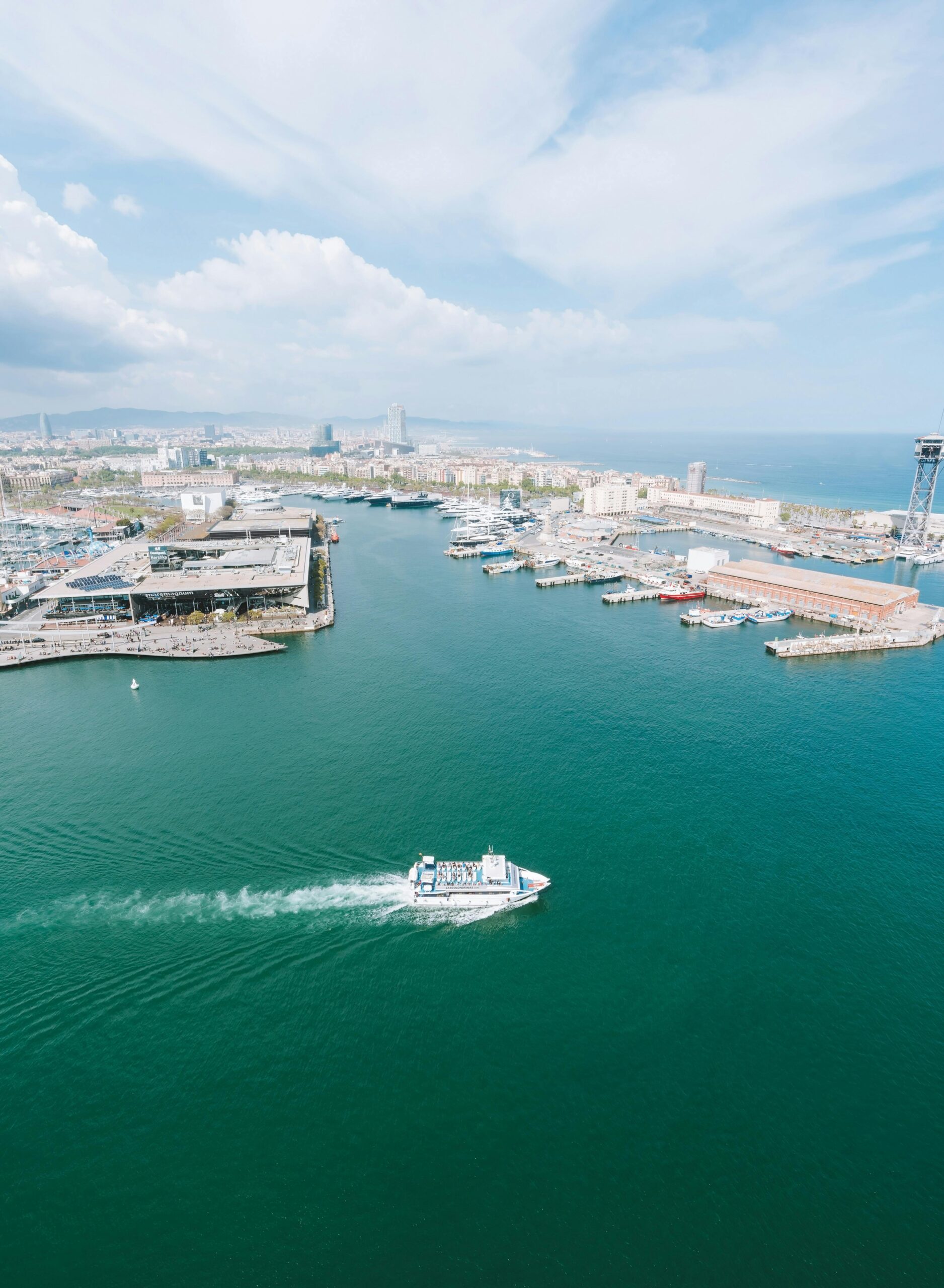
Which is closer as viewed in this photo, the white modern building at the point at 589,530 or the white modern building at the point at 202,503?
the white modern building at the point at 589,530

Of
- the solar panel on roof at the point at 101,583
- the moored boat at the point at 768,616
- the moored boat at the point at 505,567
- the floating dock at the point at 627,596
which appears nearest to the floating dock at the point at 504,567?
the moored boat at the point at 505,567

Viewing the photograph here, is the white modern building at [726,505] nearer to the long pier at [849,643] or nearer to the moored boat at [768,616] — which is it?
the moored boat at [768,616]

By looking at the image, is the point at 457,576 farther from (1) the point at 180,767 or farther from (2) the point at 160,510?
(2) the point at 160,510

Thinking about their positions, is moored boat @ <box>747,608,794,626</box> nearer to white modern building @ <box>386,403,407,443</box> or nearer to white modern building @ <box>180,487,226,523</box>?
white modern building @ <box>180,487,226,523</box>

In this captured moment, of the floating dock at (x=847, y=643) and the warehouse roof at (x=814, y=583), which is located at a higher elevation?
the warehouse roof at (x=814, y=583)

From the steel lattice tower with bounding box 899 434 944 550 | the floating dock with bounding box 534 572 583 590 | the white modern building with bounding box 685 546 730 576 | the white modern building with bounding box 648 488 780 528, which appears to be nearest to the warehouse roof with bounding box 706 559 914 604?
the white modern building with bounding box 685 546 730 576

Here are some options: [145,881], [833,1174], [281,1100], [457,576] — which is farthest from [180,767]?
[457,576]

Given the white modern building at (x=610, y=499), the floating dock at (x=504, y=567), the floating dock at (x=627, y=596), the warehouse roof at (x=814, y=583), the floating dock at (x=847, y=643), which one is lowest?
the floating dock at (x=847, y=643)
